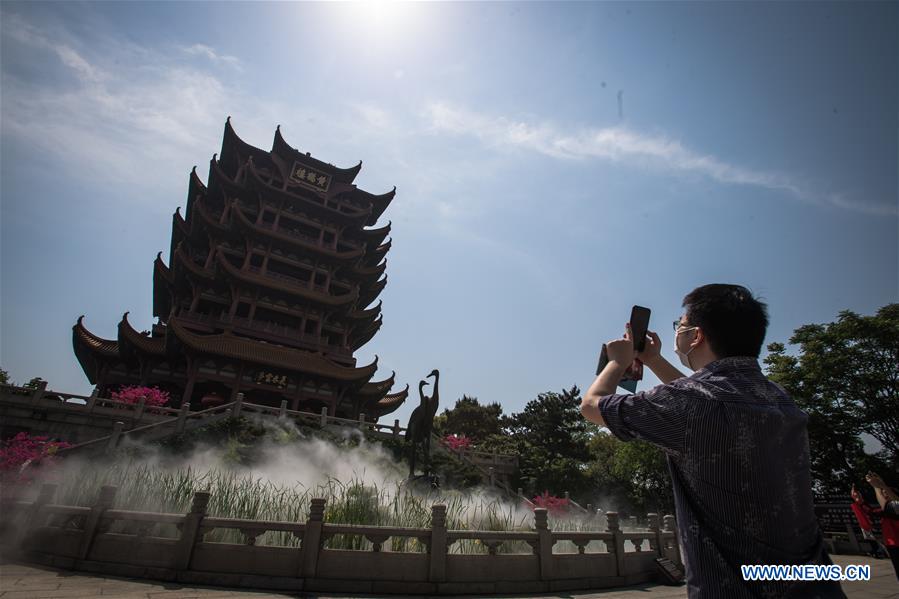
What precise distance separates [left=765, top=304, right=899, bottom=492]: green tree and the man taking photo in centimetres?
2053

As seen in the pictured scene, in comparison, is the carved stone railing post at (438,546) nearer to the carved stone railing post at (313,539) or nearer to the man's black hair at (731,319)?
the carved stone railing post at (313,539)

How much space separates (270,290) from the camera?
22.6m

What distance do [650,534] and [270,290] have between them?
20325mm

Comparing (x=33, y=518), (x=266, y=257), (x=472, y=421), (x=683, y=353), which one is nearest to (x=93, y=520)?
(x=33, y=518)

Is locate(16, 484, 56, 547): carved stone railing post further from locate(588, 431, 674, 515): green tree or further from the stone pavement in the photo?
locate(588, 431, 674, 515): green tree

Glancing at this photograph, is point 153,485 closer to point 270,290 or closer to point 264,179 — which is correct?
point 270,290

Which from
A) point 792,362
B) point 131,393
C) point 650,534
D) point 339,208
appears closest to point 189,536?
point 650,534

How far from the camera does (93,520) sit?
5754 millimetres

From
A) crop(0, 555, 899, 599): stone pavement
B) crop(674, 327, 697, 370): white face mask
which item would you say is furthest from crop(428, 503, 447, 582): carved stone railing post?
crop(674, 327, 697, 370): white face mask

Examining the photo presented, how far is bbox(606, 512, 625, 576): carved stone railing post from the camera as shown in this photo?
7.04 meters

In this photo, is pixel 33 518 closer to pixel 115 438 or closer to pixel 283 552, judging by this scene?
pixel 283 552

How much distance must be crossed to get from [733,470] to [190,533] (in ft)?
21.0

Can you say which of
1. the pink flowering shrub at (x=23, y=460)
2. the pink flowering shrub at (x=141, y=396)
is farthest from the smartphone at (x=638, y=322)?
the pink flowering shrub at (x=141, y=396)

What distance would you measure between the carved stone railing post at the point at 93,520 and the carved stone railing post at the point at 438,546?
4495 millimetres
